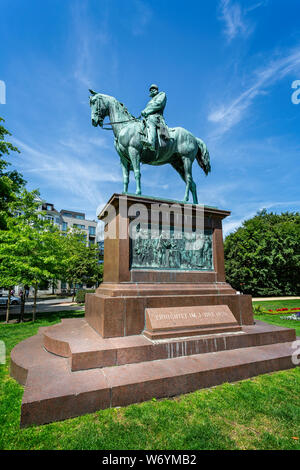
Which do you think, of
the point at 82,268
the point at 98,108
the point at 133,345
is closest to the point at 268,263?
the point at 82,268

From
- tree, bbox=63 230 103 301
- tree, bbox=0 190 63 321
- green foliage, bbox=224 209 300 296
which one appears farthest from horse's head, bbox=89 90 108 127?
green foliage, bbox=224 209 300 296

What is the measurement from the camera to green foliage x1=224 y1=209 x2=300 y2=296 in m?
35.8

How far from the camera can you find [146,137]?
792 cm

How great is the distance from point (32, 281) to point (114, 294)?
30.6 feet

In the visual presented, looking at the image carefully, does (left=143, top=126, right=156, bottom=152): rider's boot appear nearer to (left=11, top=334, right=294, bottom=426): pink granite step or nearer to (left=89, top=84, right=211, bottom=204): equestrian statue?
(left=89, top=84, right=211, bottom=204): equestrian statue

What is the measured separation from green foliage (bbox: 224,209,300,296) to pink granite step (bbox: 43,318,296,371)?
31.8 m

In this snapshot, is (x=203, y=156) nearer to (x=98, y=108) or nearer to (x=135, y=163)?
(x=135, y=163)

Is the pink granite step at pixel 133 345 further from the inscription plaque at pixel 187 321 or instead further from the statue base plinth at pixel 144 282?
the statue base plinth at pixel 144 282

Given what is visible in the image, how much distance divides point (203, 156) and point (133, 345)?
7.49 m

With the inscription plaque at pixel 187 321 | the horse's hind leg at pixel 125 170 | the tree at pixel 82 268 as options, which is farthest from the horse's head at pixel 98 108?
the tree at pixel 82 268

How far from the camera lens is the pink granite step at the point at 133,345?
4.72m

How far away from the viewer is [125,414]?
367 cm
